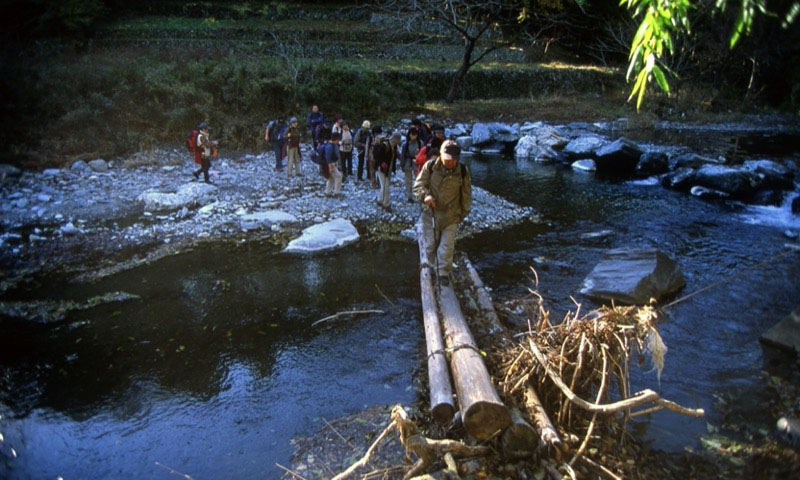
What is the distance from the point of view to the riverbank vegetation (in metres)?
17.6

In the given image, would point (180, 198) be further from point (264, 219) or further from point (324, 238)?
point (324, 238)

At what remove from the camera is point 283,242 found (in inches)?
452

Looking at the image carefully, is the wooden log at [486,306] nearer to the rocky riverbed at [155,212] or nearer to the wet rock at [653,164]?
the rocky riverbed at [155,212]

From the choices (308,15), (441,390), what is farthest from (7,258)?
(308,15)

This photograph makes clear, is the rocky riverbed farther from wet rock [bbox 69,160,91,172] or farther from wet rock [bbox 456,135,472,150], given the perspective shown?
wet rock [bbox 456,135,472,150]

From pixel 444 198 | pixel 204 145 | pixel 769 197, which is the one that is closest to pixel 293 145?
pixel 204 145

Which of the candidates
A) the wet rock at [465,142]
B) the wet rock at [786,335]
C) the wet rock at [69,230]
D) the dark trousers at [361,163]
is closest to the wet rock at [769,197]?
the wet rock at [786,335]

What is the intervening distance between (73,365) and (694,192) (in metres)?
16.7

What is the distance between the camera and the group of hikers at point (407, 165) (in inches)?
299

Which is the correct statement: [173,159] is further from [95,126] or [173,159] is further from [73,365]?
[73,365]

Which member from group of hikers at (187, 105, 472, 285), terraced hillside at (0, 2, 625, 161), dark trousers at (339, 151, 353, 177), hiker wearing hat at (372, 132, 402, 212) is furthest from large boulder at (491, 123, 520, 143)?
hiker wearing hat at (372, 132, 402, 212)

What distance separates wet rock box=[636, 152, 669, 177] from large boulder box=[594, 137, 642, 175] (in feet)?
1.01

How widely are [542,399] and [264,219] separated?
8.67 meters

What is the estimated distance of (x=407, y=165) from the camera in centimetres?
1297
